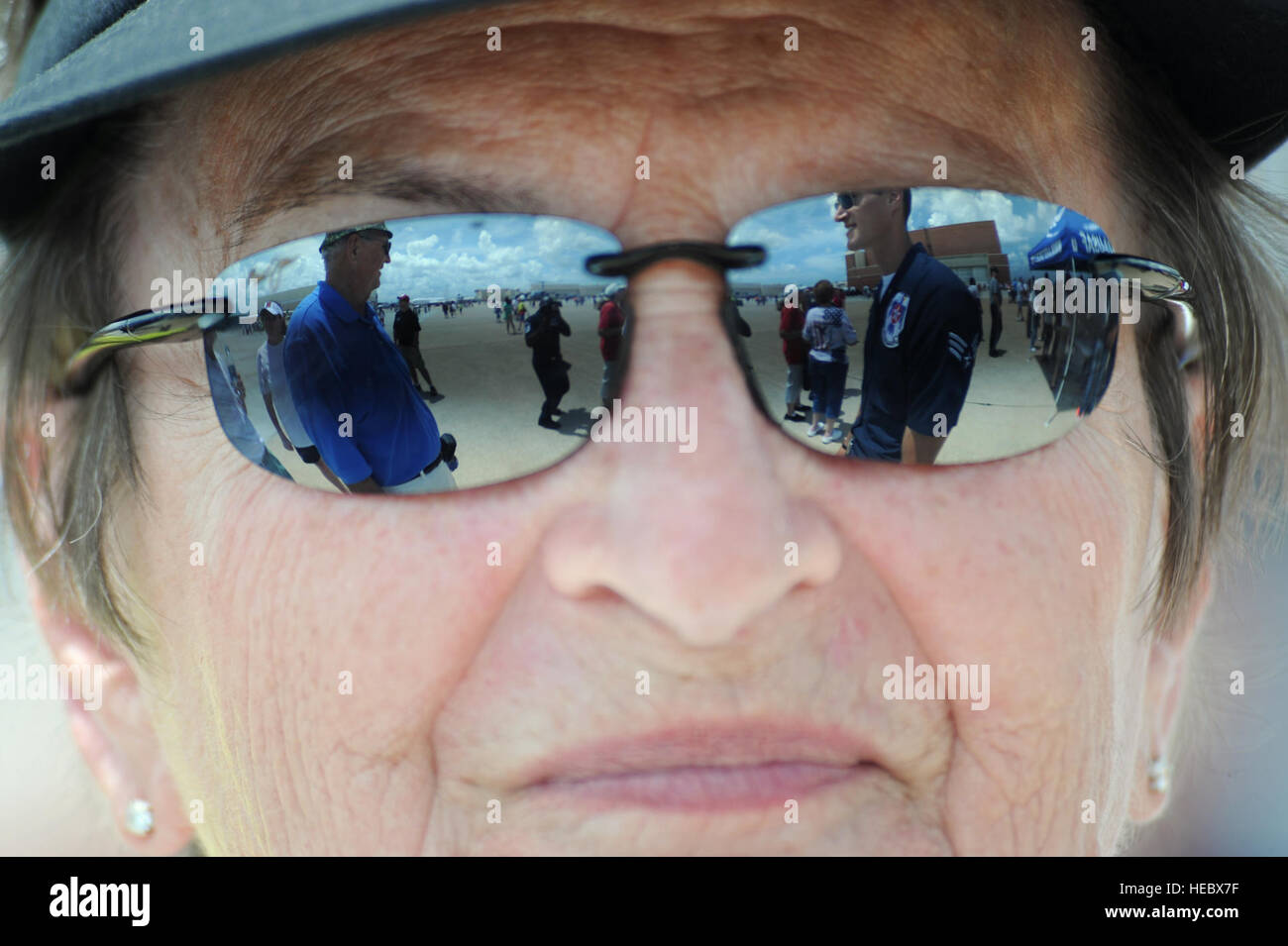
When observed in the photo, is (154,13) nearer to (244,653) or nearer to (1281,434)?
(244,653)

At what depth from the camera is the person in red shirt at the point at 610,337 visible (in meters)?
1.16

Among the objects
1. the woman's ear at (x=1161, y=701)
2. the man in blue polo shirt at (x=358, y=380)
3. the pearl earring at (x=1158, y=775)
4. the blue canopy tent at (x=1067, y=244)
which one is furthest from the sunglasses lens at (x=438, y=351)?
the pearl earring at (x=1158, y=775)

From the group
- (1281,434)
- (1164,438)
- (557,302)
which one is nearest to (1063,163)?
(1164,438)

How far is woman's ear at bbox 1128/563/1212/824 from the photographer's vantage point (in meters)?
1.75

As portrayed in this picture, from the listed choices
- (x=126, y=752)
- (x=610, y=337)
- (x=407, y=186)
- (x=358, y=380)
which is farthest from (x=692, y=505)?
(x=126, y=752)

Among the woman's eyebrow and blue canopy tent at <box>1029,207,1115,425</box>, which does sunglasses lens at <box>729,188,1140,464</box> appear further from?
the woman's eyebrow

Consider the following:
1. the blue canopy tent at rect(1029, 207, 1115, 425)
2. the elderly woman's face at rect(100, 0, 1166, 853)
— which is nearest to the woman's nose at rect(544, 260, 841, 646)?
the elderly woman's face at rect(100, 0, 1166, 853)

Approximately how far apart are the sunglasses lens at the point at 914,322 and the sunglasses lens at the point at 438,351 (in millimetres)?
235

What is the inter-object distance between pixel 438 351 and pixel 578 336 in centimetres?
18

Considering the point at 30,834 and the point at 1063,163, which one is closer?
the point at 1063,163

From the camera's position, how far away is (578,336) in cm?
114

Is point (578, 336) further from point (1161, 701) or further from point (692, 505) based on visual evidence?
point (1161, 701)

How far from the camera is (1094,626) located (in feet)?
4.35
